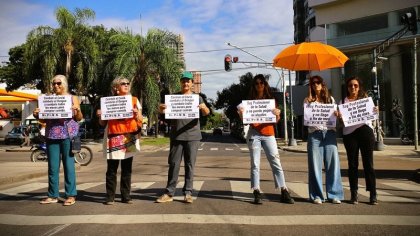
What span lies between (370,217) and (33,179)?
832 cm

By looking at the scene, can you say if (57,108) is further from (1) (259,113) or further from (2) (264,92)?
(2) (264,92)

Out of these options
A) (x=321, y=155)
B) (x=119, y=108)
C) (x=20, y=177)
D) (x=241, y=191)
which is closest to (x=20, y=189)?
(x=20, y=177)

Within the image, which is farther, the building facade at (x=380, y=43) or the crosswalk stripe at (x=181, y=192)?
the building facade at (x=380, y=43)

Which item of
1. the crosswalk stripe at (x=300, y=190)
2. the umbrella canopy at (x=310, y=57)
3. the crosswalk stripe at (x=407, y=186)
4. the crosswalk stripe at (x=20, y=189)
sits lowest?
the crosswalk stripe at (x=407, y=186)

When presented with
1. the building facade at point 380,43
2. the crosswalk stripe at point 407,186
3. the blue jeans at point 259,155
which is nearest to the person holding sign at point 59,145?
the blue jeans at point 259,155

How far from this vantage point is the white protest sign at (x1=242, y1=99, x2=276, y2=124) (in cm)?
696

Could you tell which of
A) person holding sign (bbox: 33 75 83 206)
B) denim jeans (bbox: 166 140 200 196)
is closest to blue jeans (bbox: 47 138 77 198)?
person holding sign (bbox: 33 75 83 206)

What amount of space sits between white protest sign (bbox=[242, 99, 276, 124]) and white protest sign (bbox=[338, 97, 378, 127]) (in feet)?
3.45

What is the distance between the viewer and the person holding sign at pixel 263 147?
6.83 meters

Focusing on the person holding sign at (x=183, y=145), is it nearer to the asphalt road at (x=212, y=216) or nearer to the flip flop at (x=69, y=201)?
the asphalt road at (x=212, y=216)

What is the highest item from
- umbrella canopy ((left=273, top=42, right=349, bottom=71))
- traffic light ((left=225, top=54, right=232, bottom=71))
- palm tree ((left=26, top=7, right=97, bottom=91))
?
palm tree ((left=26, top=7, right=97, bottom=91))

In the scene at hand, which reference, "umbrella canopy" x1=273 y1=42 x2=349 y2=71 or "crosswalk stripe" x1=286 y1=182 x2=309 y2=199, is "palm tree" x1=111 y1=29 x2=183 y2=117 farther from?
"umbrella canopy" x1=273 y1=42 x2=349 y2=71

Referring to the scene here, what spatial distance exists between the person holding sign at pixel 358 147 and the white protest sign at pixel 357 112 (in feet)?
0.27

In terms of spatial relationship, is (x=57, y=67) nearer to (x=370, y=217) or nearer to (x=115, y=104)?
(x=115, y=104)
